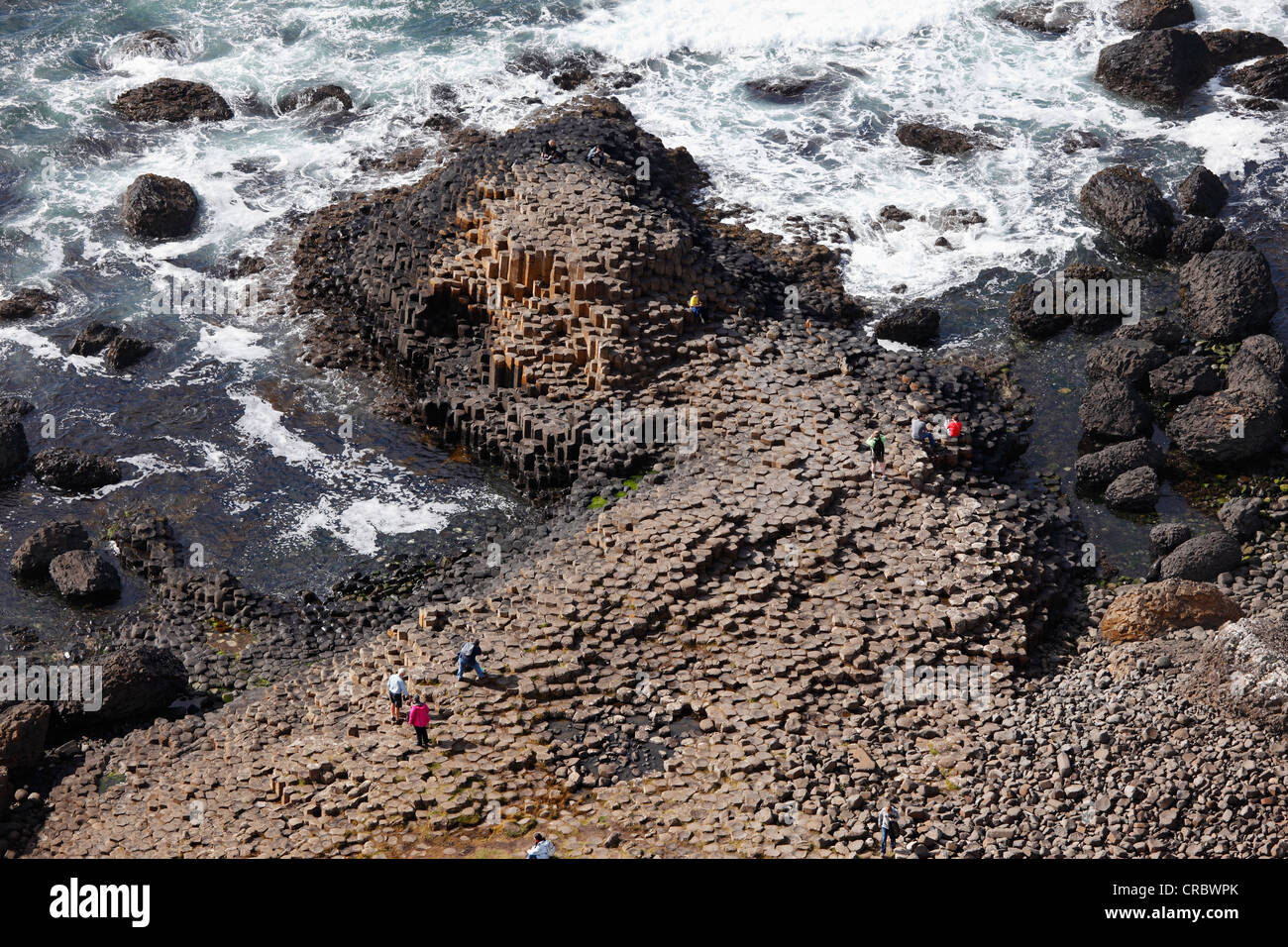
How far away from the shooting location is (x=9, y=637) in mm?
35344

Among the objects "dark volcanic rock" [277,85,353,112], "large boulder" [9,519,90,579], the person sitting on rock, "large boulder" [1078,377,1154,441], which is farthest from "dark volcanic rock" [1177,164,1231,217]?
"large boulder" [9,519,90,579]

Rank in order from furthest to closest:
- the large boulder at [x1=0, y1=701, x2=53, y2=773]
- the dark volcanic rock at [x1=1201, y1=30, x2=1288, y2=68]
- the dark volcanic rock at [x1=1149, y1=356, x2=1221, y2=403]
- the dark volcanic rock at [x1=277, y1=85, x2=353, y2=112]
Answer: the dark volcanic rock at [x1=277, y1=85, x2=353, y2=112] → the dark volcanic rock at [x1=1201, y1=30, x2=1288, y2=68] → the dark volcanic rock at [x1=1149, y1=356, x2=1221, y2=403] → the large boulder at [x1=0, y1=701, x2=53, y2=773]

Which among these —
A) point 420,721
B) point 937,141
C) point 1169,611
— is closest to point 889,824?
point 1169,611

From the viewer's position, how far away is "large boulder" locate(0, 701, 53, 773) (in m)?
30.6

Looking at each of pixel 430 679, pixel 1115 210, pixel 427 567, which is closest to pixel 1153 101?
pixel 1115 210

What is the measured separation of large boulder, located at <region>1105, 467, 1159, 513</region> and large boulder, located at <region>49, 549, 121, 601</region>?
25.4m

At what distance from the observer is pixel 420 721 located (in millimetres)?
29359

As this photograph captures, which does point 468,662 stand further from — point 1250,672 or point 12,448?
point 12,448

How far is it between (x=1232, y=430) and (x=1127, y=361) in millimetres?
4132

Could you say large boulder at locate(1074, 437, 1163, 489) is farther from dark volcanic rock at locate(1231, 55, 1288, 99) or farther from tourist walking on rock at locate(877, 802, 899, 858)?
dark volcanic rock at locate(1231, 55, 1288, 99)

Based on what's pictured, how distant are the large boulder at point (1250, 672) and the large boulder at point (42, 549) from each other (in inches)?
1065

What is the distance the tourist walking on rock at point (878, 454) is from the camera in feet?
116

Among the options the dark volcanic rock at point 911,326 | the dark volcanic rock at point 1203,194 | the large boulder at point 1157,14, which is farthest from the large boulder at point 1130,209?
the large boulder at point 1157,14

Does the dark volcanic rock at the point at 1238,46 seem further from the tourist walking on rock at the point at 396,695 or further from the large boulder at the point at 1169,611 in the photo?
the tourist walking on rock at the point at 396,695
